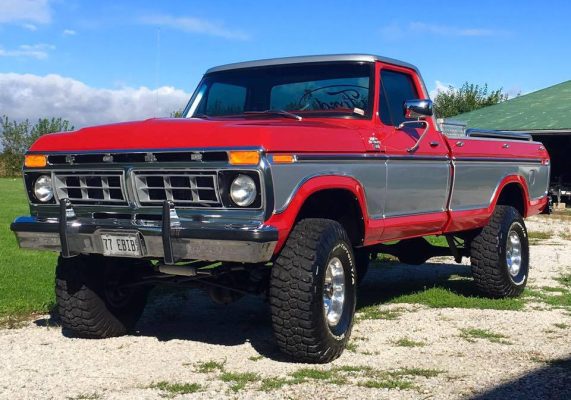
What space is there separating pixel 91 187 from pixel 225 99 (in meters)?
1.74

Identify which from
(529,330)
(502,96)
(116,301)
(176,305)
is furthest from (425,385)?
(502,96)

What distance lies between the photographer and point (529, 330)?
6.30 meters

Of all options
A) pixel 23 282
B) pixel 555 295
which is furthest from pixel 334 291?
pixel 23 282

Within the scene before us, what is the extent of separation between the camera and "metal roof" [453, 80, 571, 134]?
2364 centimetres

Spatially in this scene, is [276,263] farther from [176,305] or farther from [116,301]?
[176,305]

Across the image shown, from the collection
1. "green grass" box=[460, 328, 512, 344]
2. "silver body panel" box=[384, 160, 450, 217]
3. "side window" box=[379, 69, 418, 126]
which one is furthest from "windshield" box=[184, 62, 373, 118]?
"green grass" box=[460, 328, 512, 344]

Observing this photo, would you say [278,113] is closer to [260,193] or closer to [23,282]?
[260,193]

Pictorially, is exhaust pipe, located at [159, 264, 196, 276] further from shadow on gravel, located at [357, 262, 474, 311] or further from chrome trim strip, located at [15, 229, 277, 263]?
shadow on gravel, located at [357, 262, 474, 311]

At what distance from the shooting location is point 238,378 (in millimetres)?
4797

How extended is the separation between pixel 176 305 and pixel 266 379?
2881 millimetres

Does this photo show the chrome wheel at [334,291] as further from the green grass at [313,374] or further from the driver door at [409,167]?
the driver door at [409,167]

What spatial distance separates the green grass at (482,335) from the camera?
19.4 ft

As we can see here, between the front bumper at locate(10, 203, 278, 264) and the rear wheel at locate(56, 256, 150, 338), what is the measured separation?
1.64 ft

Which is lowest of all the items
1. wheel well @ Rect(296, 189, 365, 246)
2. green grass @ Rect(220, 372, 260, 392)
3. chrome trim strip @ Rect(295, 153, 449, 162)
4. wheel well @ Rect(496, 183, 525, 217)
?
green grass @ Rect(220, 372, 260, 392)
